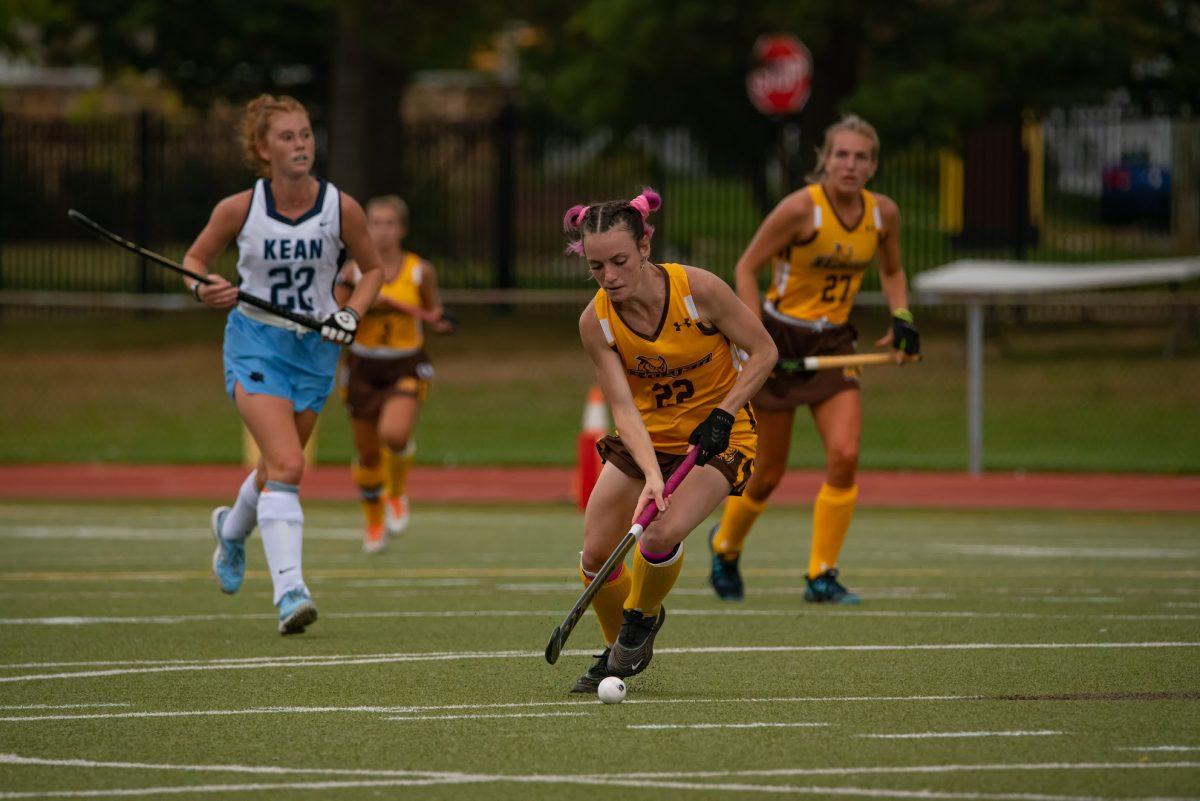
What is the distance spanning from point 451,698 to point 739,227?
21.5 m

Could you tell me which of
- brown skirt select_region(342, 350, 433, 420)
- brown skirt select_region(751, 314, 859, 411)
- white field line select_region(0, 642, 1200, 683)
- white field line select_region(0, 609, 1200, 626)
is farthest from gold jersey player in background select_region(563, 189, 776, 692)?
brown skirt select_region(342, 350, 433, 420)

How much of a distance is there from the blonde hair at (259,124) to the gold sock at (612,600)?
108 inches

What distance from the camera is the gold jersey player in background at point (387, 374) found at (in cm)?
1320

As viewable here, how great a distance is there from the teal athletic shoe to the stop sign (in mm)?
15544

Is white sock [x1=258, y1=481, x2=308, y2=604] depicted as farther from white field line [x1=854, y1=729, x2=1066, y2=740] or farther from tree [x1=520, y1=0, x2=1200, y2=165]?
tree [x1=520, y1=0, x2=1200, y2=165]

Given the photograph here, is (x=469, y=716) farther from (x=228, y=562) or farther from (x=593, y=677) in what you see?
(x=228, y=562)

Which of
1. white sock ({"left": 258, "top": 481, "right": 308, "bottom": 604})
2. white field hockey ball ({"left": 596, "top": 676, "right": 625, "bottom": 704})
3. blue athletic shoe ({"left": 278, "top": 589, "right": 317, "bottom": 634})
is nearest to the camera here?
white field hockey ball ({"left": 596, "top": 676, "right": 625, "bottom": 704})

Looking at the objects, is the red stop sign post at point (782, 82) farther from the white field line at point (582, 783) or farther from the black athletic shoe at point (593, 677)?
A: the white field line at point (582, 783)

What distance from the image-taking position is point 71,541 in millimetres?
13914

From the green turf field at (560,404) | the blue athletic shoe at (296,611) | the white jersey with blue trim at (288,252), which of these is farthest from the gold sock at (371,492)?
the green turf field at (560,404)

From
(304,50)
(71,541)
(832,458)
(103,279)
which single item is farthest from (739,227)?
(832,458)

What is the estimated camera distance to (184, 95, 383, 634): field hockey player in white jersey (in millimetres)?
8898

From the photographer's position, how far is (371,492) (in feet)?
43.2

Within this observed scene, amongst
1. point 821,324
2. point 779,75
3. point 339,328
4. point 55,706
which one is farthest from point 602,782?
point 779,75
